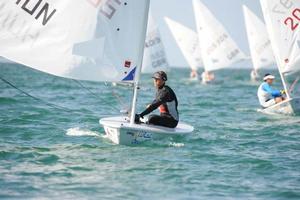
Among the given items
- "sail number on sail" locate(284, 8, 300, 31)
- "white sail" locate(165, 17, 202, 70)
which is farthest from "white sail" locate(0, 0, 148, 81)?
"white sail" locate(165, 17, 202, 70)

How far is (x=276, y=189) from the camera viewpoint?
808cm

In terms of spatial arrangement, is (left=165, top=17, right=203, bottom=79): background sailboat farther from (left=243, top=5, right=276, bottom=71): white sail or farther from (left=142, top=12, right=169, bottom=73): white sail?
(left=142, top=12, right=169, bottom=73): white sail

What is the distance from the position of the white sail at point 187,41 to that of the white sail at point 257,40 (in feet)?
15.2

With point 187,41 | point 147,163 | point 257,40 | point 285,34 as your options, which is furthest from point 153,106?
point 187,41

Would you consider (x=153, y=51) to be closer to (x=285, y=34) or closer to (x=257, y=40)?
(x=257, y=40)

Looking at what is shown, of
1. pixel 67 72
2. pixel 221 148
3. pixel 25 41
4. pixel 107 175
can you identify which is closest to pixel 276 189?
pixel 107 175

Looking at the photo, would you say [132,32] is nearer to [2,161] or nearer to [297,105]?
[2,161]

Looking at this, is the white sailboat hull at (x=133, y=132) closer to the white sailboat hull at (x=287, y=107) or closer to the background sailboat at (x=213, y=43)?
→ the white sailboat hull at (x=287, y=107)

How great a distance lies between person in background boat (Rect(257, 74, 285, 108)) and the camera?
657 inches

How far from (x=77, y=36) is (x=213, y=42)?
1109 inches

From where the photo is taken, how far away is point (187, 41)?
44375mm

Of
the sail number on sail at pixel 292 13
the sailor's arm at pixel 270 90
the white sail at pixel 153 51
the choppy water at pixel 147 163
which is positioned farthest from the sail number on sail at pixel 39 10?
the white sail at pixel 153 51

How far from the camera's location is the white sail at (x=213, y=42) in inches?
1420

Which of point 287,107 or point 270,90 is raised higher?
point 270,90
